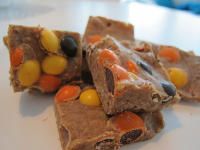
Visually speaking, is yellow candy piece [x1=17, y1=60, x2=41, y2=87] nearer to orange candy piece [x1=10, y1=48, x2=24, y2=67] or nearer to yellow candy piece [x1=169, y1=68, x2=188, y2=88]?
orange candy piece [x1=10, y1=48, x2=24, y2=67]

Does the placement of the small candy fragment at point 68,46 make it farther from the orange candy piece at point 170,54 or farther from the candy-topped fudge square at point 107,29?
the orange candy piece at point 170,54

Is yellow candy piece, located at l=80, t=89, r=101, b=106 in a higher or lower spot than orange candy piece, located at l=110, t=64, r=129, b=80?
lower

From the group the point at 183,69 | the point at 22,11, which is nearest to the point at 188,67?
the point at 183,69

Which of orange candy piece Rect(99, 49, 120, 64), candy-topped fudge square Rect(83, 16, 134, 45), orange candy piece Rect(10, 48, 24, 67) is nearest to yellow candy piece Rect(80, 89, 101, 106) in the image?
orange candy piece Rect(99, 49, 120, 64)

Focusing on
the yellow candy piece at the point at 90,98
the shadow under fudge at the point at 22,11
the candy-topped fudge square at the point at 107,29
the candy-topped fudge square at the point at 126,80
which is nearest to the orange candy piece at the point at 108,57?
the candy-topped fudge square at the point at 126,80

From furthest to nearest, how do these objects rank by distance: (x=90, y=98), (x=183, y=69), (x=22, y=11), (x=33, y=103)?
(x=22, y=11)
(x=183, y=69)
(x=33, y=103)
(x=90, y=98)

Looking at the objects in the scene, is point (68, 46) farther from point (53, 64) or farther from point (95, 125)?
point (95, 125)

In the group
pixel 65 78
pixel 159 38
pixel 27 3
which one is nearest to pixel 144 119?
pixel 65 78
